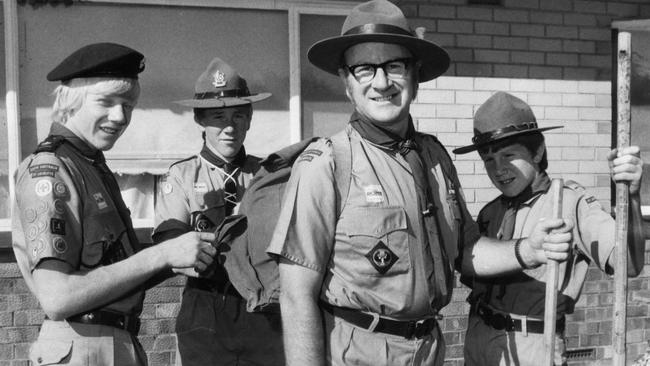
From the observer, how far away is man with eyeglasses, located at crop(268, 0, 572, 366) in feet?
8.50

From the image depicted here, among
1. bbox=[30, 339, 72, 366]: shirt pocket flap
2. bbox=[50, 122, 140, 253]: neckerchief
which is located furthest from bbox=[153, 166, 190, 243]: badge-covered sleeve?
bbox=[30, 339, 72, 366]: shirt pocket flap

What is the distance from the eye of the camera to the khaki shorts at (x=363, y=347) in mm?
2660

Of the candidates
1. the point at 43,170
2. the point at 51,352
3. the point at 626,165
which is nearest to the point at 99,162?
the point at 43,170

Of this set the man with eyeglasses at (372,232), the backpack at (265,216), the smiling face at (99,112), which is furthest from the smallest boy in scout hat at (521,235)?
the smiling face at (99,112)

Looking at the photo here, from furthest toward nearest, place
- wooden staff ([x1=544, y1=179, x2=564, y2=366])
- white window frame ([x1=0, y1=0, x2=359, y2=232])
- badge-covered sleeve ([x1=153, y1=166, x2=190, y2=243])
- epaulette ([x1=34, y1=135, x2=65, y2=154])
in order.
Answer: white window frame ([x1=0, y1=0, x2=359, y2=232]), badge-covered sleeve ([x1=153, y1=166, x2=190, y2=243]), wooden staff ([x1=544, y1=179, x2=564, y2=366]), epaulette ([x1=34, y1=135, x2=65, y2=154])

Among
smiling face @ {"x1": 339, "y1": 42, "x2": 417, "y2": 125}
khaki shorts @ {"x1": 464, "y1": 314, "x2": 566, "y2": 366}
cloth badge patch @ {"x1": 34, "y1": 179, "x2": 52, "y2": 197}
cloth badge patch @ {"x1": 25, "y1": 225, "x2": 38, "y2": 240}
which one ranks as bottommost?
khaki shorts @ {"x1": 464, "y1": 314, "x2": 566, "y2": 366}

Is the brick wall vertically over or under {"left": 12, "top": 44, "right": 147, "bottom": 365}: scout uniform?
over

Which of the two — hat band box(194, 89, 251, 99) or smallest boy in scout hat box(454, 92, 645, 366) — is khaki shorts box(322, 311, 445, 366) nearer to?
smallest boy in scout hat box(454, 92, 645, 366)

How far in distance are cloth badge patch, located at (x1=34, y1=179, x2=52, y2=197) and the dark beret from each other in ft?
1.48

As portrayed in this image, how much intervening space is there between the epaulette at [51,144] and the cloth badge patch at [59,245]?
14.0 inches

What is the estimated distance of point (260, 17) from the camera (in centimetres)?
566

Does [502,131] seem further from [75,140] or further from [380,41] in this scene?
[75,140]

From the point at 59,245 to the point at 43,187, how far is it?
21 cm

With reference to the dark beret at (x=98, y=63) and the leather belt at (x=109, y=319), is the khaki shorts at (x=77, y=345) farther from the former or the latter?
the dark beret at (x=98, y=63)
